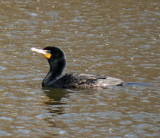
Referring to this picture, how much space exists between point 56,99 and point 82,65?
10.9ft

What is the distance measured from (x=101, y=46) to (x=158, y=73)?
384 cm

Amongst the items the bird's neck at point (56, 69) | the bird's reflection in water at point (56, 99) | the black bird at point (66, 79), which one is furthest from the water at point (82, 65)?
the bird's neck at point (56, 69)

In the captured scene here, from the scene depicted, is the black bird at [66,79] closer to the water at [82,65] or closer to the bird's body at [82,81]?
the bird's body at [82,81]

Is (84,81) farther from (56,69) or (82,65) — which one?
(82,65)

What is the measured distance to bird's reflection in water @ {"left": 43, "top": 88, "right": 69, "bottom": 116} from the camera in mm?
13656

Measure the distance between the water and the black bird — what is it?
0.25 meters

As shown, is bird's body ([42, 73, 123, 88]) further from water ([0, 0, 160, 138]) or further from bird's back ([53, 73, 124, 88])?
water ([0, 0, 160, 138])

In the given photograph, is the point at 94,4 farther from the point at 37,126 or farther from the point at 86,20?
the point at 37,126

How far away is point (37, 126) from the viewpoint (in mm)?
12219

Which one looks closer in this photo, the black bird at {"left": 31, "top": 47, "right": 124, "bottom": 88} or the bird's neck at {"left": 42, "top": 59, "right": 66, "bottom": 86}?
the black bird at {"left": 31, "top": 47, "right": 124, "bottom": 88}

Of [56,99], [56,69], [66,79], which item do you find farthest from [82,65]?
[56,99]

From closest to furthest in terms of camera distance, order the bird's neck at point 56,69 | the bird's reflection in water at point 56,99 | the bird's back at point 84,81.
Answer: the bird's reflection in water at point 56,99 < the bird's back at point 84,81 < the bird's neck at point 56,69

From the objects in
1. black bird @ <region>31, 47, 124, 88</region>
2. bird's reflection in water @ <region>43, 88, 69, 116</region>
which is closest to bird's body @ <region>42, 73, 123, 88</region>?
black bird @ <region>31, 47, 124, 88</region>

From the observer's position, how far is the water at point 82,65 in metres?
12.4
